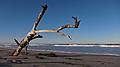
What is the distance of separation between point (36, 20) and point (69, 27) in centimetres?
316

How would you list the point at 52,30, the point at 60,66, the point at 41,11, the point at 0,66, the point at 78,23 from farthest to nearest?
the point at 41,11 → the point at 52,30 → the point at 78,23 → the point at 60,66 → the point at 0,66

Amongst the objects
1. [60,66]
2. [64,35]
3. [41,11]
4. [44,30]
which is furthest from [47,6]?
[60,66]

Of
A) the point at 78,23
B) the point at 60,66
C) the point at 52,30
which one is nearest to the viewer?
the point at 60,66

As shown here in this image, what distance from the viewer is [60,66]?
10.0 m

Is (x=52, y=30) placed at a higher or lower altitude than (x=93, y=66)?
higher

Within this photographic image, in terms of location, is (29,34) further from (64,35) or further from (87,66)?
(87,66)

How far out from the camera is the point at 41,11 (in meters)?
15.8

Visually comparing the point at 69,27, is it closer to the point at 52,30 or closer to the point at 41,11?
the point at 52,30

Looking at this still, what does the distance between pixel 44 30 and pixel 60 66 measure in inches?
211

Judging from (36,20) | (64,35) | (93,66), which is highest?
(36,20)

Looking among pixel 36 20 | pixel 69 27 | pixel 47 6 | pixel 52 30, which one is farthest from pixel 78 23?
pixel 36 20

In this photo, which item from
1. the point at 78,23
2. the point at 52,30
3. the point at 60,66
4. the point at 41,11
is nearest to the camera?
the point at 60,66

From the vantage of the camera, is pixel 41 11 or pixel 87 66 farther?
pixel 41 11

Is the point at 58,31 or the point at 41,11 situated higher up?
the point at 41,11
